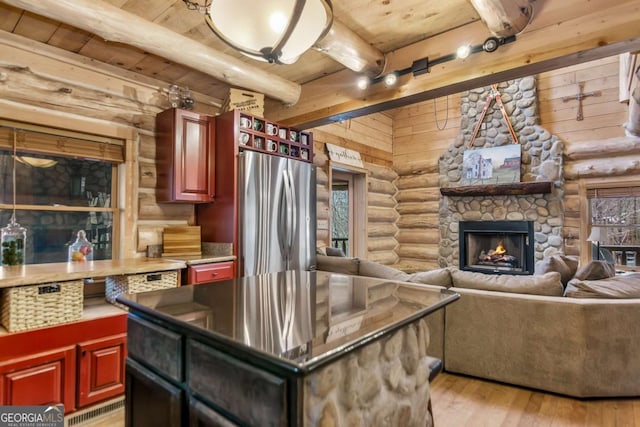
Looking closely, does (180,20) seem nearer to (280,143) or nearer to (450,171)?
(280,143)

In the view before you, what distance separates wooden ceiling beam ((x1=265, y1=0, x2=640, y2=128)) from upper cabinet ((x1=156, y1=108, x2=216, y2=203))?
1113 millimetres

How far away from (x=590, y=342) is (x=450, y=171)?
4.27 metres

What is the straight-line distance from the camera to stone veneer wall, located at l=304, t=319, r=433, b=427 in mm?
894

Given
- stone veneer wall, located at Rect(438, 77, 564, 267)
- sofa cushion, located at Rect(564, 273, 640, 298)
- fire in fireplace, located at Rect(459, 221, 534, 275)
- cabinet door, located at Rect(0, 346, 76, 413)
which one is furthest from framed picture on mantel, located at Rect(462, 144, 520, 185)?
cabinet door, located at Rect(0, 346, 76, 413)

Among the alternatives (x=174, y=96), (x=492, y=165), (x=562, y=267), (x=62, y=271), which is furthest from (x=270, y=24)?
(x=492, y=165)

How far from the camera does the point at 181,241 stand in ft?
11.0

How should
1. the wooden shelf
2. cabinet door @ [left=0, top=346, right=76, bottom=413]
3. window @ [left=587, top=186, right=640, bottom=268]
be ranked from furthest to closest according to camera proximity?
1. the wooden shelf
2. window @ [left=587, top=186, right=640, bottom=268]
3. cabinet door @ [left=0, top=346, right=76, bottom=413]

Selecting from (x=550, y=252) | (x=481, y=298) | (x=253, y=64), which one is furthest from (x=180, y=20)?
(x=550, y=252)

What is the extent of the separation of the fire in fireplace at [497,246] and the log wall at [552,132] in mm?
508

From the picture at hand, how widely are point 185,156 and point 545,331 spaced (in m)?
3.23

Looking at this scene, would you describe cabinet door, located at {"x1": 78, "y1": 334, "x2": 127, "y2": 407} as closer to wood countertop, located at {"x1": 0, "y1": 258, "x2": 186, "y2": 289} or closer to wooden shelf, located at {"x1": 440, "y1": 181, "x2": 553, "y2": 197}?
wood countertop, located at {"x1": 0, "y1": 258, "x2": 186, "y2": 289}

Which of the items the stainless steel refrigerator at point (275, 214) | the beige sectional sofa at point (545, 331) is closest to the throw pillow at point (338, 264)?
the stainless steel refrigerator at point (275, 214)

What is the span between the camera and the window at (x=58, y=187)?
2738mm

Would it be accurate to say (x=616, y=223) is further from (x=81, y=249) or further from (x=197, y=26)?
(x=81, y=249)
